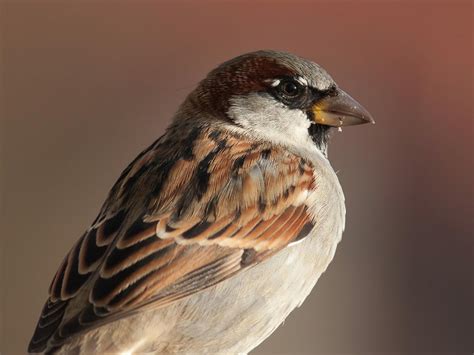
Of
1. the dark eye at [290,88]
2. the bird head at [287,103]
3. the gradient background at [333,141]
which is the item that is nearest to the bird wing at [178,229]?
the bird head at [287,103]

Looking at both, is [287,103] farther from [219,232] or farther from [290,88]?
[219,232]

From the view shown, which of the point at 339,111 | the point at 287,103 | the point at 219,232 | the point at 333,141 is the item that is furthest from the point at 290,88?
the point at 333,141

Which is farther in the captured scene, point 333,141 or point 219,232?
point 333,141

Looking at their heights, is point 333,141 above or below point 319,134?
below

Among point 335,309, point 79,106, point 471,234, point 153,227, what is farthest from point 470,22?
point 153,227

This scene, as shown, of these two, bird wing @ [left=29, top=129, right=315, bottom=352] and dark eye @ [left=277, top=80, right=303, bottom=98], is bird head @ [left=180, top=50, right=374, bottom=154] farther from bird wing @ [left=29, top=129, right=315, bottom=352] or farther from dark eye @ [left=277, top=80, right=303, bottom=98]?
bird wing @ [left=29, top=129, right=315, bottom=352]

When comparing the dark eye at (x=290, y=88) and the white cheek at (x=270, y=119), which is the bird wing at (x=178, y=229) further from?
the dark eye at (x=290, y=88)

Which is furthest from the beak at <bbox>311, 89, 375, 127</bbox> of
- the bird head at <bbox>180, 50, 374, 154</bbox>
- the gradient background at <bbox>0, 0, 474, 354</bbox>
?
the gradient background at <bbox>0, 0, 474, 354</bbox>

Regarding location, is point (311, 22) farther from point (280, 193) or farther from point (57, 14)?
point (280, 193)
